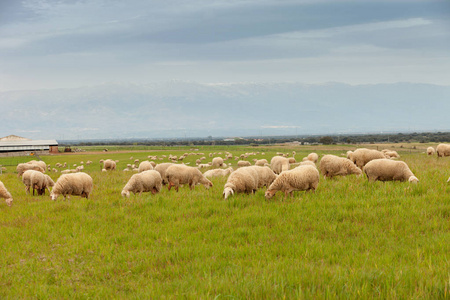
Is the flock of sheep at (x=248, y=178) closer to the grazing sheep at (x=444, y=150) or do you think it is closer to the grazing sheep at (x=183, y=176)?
the grazing sheep at (x=183, y=176)

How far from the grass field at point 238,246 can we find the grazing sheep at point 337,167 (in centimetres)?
365

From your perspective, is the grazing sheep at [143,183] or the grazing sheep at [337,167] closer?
the grazing sheep at [143,183]

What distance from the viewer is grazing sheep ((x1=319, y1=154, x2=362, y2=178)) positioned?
607 inches

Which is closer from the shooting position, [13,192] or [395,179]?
[395,179]

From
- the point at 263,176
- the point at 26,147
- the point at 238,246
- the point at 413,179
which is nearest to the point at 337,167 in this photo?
the point at 413,179

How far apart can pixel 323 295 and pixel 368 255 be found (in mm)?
2265

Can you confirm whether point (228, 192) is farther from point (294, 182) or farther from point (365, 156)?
point (365, 156)

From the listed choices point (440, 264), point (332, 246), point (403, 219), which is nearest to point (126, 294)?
point (332, 246)

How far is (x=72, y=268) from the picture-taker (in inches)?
260

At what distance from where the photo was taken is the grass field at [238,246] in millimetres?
4906

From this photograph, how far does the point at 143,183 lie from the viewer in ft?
45.7

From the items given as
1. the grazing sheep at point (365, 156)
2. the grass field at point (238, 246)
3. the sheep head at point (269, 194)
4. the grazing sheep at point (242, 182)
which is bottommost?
the grass field at point (238, 246)

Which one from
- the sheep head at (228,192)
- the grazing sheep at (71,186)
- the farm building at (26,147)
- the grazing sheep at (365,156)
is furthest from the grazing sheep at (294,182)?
the farm building at (26,147)

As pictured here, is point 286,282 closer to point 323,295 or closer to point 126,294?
point 323,295
